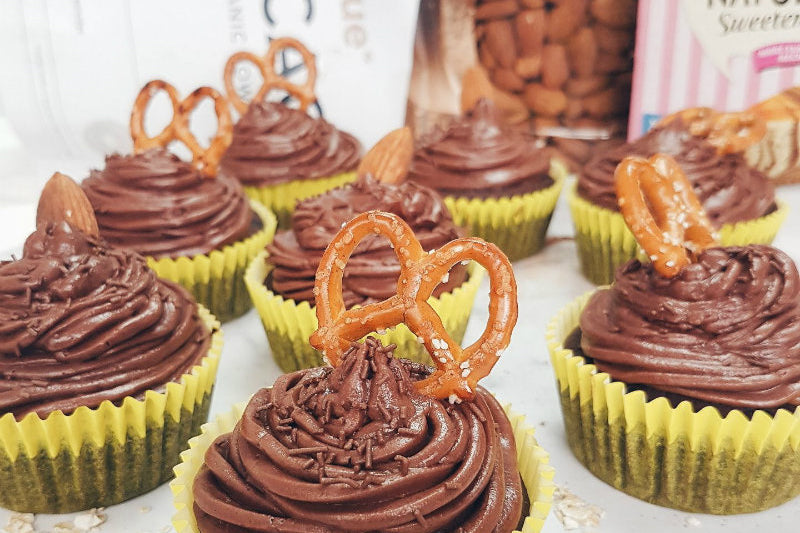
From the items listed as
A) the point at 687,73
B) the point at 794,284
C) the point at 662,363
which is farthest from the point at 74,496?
the point at 687,73

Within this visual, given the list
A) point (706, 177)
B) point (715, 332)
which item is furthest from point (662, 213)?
point (706, 177)

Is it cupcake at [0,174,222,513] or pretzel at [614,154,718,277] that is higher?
pretzel at [614,154,718,277]

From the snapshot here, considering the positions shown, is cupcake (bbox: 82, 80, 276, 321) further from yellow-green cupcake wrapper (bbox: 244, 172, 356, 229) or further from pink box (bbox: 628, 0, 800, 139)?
pink box (bbox: 628, 0, 800, 139)

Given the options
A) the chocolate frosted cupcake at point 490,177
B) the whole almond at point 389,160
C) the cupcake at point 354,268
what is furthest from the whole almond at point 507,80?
the cupcake at point 354,268

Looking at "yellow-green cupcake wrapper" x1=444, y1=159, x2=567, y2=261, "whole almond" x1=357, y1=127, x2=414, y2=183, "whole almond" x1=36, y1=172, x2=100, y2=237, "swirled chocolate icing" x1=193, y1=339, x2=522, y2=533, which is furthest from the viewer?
"yellow-green cupcake wrapper" x1=444, y1=159, x2=567, y2=261

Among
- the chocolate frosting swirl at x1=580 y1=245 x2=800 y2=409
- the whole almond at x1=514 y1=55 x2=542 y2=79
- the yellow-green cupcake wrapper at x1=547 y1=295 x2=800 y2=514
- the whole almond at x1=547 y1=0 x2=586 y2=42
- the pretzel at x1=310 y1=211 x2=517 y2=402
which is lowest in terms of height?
the yellow-green cupcake wrapper at x1=547 y1=295 x2=800 y2=514

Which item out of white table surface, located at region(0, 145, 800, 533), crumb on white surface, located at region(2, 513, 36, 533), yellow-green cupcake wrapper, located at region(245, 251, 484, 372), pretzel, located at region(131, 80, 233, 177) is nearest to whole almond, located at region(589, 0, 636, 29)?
white table surface, located at region(0, 145, 800, 533)

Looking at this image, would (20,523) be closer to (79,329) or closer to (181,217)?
(79,329)
